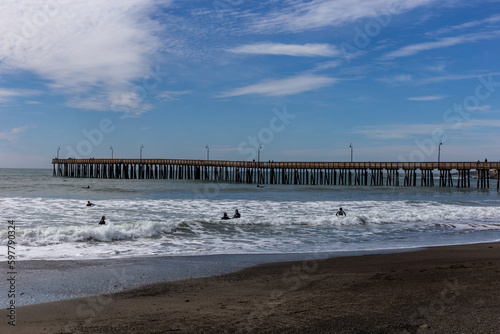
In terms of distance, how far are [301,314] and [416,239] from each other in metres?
10.3

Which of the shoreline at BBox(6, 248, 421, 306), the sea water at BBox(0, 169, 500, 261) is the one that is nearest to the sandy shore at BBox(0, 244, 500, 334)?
the shoreline at BBox(6, 248, 421, 306)

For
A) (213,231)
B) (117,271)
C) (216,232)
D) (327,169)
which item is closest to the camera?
(117,271)

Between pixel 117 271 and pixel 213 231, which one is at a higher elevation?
pixel 117 271

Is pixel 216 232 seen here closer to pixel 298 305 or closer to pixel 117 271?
pixel 117 271

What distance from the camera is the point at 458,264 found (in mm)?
9586

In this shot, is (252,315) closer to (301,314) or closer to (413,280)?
(301,314)

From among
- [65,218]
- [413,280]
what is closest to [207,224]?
[65,218]

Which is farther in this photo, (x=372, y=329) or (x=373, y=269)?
(x=373, y=269)

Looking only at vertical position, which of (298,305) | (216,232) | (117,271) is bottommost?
(216,232)

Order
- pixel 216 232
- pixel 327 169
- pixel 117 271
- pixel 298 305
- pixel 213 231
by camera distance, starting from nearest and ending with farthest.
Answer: pixel 298 305 < pixel 117 271 < pixel 216 232 < pixel 213 231 < pixel 327 169

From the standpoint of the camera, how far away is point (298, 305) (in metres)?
6.20

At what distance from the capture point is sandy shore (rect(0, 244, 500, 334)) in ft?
17.2

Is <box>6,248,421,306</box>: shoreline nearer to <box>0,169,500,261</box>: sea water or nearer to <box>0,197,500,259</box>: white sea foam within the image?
<box>0,169,500,261</box>: sea water

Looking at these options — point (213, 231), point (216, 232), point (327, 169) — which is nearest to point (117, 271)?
point (216, 232)
